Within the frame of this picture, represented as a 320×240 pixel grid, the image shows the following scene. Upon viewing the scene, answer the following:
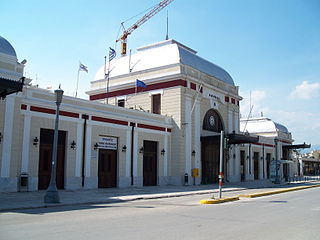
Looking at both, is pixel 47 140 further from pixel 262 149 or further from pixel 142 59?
pixel 262 149

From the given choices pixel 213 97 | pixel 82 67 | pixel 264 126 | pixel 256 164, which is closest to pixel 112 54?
pixel 82 67

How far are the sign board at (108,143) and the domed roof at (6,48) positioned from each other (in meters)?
8.07

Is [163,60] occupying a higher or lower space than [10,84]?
higher

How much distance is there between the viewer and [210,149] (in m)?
34.3

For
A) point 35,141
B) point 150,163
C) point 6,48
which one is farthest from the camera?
point 150,163

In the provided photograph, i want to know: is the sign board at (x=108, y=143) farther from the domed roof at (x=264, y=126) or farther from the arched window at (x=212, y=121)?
the domed roof at (x=264, y=126)

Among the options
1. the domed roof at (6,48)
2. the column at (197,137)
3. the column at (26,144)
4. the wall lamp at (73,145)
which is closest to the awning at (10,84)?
the domed roof at (6,48)

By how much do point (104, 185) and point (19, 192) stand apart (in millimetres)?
6830

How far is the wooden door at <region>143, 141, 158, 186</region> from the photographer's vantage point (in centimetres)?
2859

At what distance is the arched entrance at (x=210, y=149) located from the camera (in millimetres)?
32719

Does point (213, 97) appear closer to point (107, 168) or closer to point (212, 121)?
point (212, 121)

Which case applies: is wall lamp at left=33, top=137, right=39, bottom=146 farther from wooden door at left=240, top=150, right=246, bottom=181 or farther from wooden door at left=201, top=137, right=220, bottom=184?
wooden door at left=240, top=150, right=246, bottom=181

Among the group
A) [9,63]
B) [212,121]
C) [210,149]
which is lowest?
[210,149]

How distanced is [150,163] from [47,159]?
948 cm
